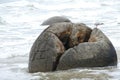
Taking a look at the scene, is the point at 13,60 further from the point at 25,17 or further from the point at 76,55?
the point at 25,17

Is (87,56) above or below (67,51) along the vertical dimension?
below

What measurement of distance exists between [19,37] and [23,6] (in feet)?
57.3

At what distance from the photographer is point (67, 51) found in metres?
8.23

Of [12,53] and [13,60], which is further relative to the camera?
[12,53]

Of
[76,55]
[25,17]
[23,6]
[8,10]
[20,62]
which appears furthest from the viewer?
[23,6]

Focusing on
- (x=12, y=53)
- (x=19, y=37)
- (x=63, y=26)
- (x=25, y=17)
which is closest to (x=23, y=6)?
(x=25, y=17)

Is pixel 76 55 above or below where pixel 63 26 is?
below

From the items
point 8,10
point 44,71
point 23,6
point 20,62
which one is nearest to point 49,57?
point 44,71

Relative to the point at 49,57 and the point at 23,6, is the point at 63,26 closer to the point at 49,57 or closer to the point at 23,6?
the point at 49,57

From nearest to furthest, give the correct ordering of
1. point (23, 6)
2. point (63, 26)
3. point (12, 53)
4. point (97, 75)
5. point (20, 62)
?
point (97, 75) → point (63, 26) → point (20, 62) → point (12, 53) → point (23, 6)

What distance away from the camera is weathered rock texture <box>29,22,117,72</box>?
8156 millimetres

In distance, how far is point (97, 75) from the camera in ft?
24.9

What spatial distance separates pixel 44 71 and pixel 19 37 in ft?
23.9

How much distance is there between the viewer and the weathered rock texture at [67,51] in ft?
26.8
